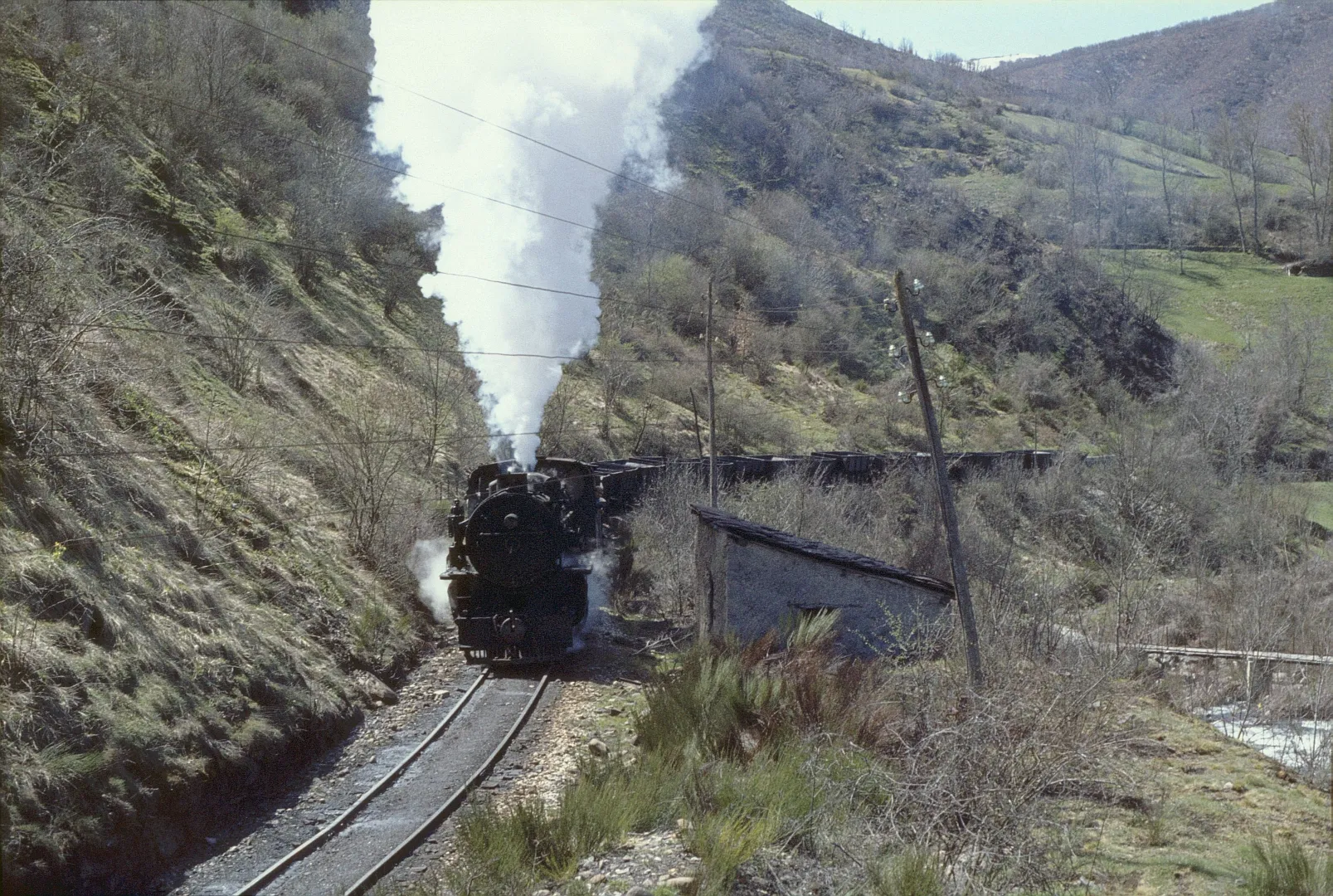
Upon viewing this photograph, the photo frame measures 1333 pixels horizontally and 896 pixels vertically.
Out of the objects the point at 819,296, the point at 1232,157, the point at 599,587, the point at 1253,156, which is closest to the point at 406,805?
the point at 599,587

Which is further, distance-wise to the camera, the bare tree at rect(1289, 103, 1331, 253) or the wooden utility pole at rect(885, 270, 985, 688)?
the bare tree at rect(1289, 103, 1331, 253)

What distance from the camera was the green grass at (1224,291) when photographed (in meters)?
62.8

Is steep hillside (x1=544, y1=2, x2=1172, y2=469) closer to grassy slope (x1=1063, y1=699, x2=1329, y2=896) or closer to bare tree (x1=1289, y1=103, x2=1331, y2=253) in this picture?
bare tree (x1=1289, y1=103, x2=1331, y2=253)

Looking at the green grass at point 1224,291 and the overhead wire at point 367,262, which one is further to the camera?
the green grass at point 1224,291

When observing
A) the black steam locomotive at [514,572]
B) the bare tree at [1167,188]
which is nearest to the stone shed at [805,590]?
the black steam locomotive at [514,572]

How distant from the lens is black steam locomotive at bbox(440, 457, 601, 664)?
15469 millimetres

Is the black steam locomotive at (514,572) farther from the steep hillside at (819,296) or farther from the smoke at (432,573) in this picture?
the steep hillside at (819,296)

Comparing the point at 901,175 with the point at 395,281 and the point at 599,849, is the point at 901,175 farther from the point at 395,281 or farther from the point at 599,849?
the point at 599,849

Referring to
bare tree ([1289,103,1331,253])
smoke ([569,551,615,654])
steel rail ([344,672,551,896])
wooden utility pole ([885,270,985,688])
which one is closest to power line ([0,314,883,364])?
smoke ([569,551,615,654])

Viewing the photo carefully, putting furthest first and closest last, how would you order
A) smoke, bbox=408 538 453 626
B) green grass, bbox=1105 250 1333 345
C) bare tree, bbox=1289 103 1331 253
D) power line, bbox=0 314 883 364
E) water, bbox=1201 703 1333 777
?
bare tree, bbox=1289 103 1331 253
green grass, bbox=1105 250 1333 345
smoke, bbox=408 538 453 626
power line, bbox=0 314 883 364
water, bbox=1201 703 1333 777

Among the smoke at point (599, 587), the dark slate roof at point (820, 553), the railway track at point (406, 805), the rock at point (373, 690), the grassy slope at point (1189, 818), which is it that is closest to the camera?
the grassy slope at point (1189, 818)

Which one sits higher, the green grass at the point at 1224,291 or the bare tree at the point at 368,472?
the green grass at the point at 1224,291

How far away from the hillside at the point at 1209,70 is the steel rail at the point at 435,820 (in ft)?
372

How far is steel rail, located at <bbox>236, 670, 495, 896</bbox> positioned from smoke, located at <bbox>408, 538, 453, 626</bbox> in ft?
19.9
